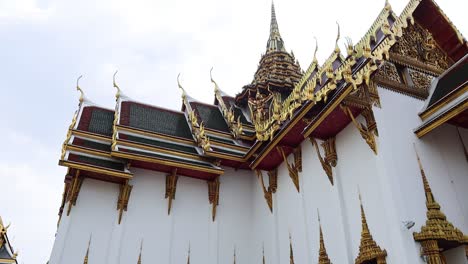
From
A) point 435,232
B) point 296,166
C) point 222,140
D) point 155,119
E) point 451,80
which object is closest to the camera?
point 435,232

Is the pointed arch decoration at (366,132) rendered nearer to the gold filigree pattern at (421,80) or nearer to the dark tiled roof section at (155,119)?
the gold filigree pattern at (421,80)

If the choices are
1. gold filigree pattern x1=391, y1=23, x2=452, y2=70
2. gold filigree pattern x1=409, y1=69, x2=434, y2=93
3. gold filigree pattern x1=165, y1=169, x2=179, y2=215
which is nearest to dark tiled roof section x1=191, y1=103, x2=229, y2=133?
gold filigree pattern x1=165, y1=169, x2=179, y2=215

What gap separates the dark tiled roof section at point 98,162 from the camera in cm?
748

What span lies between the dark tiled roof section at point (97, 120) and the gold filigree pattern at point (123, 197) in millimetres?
1546

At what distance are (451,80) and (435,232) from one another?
2410 millimetres

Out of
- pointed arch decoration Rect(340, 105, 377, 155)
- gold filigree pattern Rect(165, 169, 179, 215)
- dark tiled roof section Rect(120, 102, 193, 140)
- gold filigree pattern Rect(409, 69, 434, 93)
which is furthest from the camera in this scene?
dark tiled roof section Rect(120, 102, 193, 140)

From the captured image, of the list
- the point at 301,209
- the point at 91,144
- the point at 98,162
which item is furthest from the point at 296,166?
the point at 91,144

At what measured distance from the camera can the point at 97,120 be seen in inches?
369

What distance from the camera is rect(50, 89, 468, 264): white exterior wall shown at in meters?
5.02

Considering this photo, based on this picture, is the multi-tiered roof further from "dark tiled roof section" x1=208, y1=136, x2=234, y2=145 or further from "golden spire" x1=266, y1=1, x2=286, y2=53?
"golden spire" x1=266, y1=1, x2=286, y2=53

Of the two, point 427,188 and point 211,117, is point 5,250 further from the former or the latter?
point 427,188

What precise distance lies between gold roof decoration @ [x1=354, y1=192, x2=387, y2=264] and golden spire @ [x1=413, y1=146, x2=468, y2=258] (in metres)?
0.48

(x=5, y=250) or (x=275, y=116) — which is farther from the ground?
(x=275, y=116)

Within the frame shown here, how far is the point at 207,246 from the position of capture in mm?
7883
